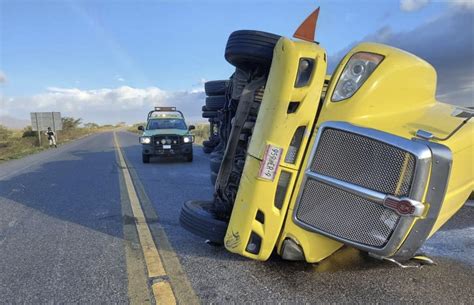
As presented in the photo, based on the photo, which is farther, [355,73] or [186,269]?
[186,269]

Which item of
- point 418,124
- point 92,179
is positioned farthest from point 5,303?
point 92,179

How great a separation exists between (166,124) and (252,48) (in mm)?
11233

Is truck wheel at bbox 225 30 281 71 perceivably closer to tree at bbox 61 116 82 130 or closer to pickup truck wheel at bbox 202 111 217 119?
pickup truck wheel at bbox 202 111 217 119

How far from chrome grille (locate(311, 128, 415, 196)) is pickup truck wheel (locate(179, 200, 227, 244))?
1.12 metres

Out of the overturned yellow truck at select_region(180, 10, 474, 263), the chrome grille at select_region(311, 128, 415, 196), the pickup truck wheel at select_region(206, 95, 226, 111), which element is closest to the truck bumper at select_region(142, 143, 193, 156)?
the pickup truck wheel at select_region(206, 95, 226, 111)

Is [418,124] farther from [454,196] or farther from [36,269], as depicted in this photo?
[36,269]

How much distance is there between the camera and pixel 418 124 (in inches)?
105

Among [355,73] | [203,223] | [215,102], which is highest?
[355,73]

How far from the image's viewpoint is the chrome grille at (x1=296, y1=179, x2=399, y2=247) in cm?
253

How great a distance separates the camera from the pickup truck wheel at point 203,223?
343 cm

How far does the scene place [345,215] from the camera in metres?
2.65

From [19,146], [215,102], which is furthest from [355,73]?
[19,146]

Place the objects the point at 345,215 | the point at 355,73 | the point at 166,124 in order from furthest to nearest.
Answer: the point at 166,124
the point at 355,73
the point at 345,215

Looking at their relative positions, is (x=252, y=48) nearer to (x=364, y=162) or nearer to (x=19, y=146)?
(x=364, y=162)
